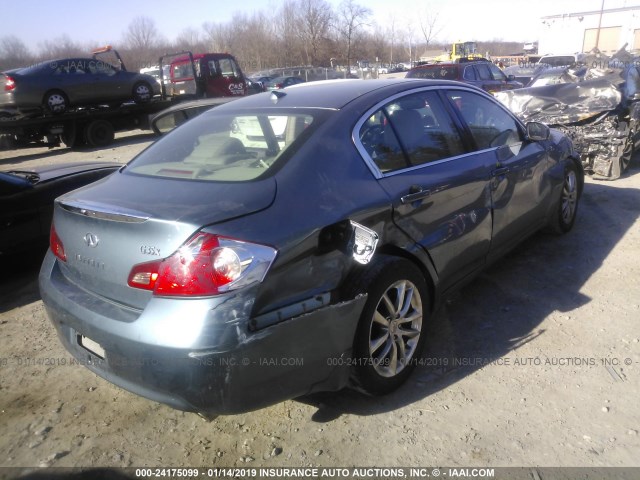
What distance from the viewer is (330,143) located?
2.69 metres

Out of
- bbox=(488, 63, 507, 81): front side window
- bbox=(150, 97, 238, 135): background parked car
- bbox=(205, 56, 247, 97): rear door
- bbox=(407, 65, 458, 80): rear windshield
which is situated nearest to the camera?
bbox=(150, 97, 238, 135): background parked car

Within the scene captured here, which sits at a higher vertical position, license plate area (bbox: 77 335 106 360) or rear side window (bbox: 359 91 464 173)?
rear side window (bbox: 359 91 464 173)

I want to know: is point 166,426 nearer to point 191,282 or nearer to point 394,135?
Result: point 191,282

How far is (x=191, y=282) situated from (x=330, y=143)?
41.2 inches

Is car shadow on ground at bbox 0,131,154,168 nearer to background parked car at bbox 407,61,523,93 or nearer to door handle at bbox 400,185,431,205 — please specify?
background parked car at bbox 407,61,523,93

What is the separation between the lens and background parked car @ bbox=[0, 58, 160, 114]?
12859 millimetres

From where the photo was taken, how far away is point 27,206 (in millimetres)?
4785

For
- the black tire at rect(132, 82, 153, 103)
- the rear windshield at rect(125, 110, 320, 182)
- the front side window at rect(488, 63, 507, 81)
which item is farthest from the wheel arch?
the black tire at rect(132, 82, 153, 103)

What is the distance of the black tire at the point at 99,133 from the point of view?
1424cm

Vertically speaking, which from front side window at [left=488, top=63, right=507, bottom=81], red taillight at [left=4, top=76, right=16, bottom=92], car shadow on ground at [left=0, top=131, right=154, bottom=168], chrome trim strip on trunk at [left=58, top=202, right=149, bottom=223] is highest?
red taillight at [left=4, top=76, right=16, bottom=92]

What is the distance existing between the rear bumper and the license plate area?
12 millimetres

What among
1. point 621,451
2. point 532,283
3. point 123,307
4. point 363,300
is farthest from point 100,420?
point 532,283

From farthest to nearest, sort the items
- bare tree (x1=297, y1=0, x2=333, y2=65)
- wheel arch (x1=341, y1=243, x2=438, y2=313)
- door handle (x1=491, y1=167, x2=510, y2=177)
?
bare tree (x1=297, y1=0, x2=333, y2=65) < door handle (x1=491, y1=167, x2=510, y2=177) < wheel arch (x1=341, y1=243, x2=438, y2=313)

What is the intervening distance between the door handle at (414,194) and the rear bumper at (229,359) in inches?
27.0
